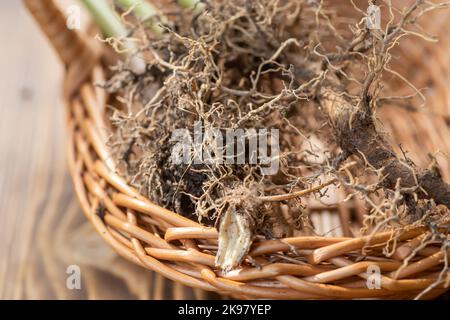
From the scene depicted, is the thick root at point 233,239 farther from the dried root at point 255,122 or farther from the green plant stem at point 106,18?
the green plant stem at point 106,18

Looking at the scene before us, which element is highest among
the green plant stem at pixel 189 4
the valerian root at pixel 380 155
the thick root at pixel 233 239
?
the green plant stem at pixel 189 4

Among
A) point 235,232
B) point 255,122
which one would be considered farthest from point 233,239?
point 255,122

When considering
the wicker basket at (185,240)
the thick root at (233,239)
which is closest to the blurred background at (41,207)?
the wicker basket at (185,240)

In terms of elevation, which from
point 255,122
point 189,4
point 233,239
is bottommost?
point 233,239

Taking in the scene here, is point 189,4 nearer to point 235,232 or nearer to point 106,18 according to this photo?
point 106,18

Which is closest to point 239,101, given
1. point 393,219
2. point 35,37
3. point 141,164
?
point 141,164
